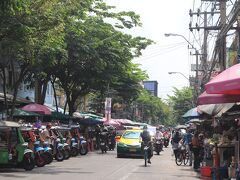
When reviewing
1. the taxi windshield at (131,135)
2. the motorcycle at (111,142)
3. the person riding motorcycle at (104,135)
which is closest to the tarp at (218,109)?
the taxi windshield at (131,135)

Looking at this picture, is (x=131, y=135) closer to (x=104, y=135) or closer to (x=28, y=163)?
(x=104, y=135)

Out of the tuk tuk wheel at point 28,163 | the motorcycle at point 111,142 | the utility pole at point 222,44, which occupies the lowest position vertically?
the tuk tuk wheel at point 28,163

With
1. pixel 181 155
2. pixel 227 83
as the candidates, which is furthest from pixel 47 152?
pixel 227 83

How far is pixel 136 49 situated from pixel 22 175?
2088 cm

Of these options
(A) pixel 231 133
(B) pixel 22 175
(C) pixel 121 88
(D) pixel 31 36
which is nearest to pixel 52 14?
(D) pixel 31 36

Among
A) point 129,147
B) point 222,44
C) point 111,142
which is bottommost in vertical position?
point 129,147

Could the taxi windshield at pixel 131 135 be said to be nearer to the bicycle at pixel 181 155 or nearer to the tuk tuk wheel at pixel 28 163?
the bicycle at pixel 181 155

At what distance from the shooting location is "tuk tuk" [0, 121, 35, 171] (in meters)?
17.0

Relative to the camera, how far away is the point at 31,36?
18.6 meters

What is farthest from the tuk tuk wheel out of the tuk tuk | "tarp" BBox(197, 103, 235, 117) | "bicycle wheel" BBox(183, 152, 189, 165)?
"bicycle wheel" BBox(183, 152, 189, 165)

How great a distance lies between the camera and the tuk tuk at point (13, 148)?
55.7 ft

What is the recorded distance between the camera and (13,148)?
56.6ft

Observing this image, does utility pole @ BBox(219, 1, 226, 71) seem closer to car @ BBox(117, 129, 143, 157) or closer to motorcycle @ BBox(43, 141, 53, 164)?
car @ BBox(117, 129, 143, 157)

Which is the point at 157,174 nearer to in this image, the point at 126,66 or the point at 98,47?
the point at 98,47
